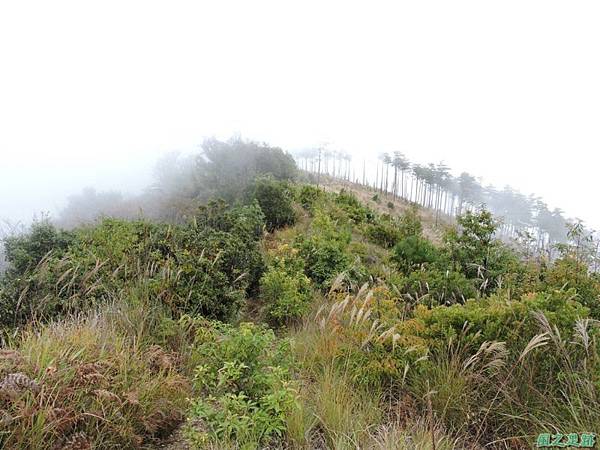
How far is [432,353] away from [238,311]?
2.61 m

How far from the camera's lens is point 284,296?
4.96m

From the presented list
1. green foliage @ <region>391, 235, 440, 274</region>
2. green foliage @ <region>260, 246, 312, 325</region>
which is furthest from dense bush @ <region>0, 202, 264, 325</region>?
green foliage @ <region>391, 235, 440, 274</region>

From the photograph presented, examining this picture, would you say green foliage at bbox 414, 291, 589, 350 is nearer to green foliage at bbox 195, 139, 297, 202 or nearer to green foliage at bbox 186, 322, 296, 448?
green foliage at bbox 186, 322, 296, 448

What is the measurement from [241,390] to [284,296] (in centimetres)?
242

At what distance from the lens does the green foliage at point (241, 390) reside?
207 cm

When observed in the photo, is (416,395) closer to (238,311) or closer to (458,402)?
(458,402)

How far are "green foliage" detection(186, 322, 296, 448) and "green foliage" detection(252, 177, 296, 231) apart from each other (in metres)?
8.38

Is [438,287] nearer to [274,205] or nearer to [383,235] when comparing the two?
[383,235]

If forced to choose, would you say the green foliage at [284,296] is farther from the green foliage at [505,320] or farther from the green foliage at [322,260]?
the green foliage at [505,320]

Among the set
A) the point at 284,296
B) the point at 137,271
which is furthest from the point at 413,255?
the point at 137,271

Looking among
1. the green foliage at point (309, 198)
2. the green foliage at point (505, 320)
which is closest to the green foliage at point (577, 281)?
the green foliage at point (505, 320)

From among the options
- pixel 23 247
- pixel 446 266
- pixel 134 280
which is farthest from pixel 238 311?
pixel 23 247

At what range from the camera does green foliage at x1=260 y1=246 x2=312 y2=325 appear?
4855mm

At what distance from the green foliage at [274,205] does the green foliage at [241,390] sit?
8.38 metres
